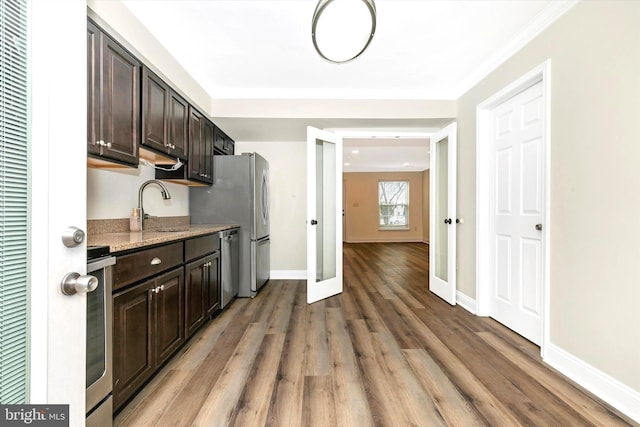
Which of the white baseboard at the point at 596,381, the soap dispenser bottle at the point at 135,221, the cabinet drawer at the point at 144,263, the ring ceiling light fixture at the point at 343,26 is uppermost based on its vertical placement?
the ring ceiling light fixture at the point at 343,26

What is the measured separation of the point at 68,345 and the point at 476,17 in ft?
9.80

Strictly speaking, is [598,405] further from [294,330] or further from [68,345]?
[68,345]

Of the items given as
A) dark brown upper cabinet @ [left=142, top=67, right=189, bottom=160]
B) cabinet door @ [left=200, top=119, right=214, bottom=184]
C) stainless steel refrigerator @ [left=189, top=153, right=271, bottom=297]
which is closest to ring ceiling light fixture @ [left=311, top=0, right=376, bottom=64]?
dark brown upper cabinet @ [left=142, top=67, right=189, bottom=160]

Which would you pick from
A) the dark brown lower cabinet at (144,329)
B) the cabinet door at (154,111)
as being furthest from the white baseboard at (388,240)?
the dark brown lower cabinet at (144,329)

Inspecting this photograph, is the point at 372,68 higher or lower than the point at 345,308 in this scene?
higher

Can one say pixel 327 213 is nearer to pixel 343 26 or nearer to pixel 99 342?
pixel 343 26

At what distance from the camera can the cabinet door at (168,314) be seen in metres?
1.77

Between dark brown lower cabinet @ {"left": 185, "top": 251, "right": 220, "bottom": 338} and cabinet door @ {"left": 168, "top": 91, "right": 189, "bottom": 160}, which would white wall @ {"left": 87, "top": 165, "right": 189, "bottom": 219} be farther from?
dark brown lower cabinet @ {"left": 185, "top": 251, "right": 220, "bottom": 338}

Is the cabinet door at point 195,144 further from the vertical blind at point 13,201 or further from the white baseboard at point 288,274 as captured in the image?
the vertical blind at point 13,201

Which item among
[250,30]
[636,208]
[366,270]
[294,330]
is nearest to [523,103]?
[636,208]

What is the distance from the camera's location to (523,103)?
8.14ft

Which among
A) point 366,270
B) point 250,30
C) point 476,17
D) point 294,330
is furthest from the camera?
point 366,270

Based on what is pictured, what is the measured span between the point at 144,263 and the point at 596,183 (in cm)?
269

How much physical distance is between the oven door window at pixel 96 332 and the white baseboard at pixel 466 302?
3.10 meters
